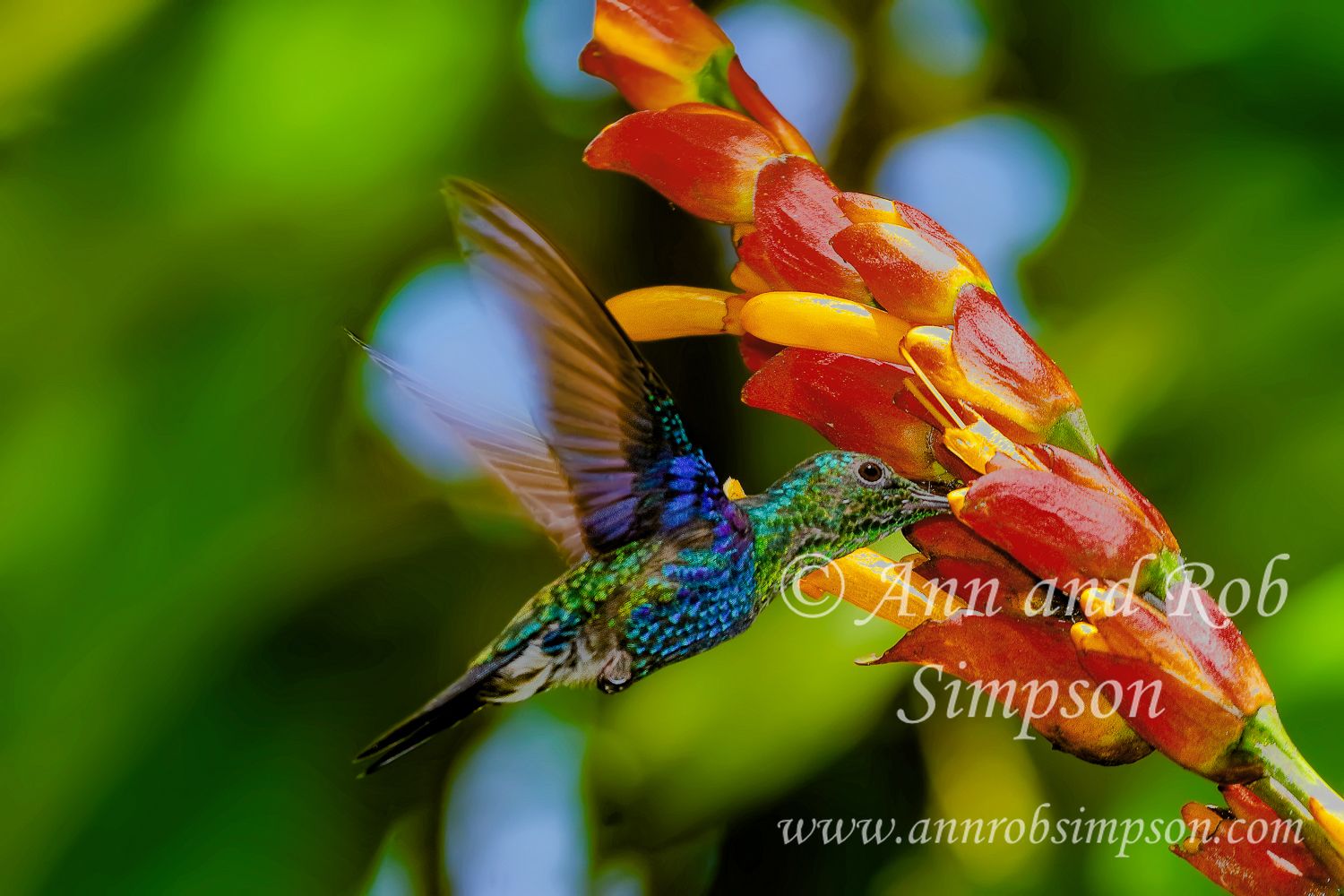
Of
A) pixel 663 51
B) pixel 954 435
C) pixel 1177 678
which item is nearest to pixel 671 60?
pixel 663 51

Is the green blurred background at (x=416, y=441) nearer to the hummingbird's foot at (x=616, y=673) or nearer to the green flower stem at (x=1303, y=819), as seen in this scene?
the hummingbird's foot at (x=616, y=673)

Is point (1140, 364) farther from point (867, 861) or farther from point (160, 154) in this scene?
point (160, 154)

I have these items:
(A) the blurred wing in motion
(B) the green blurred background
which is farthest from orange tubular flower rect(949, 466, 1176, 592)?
(B) the green blurred background

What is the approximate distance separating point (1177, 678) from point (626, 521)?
24 centimetres

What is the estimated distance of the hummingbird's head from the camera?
18.0 inches

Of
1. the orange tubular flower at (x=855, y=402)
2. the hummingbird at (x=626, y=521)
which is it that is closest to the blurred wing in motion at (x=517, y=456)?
the hummingbird at (x=626, y=521)

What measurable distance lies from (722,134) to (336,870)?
66 centimetres

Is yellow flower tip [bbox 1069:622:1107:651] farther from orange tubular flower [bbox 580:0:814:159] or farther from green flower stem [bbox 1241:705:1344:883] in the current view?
orange tubular flower [bbox 580:0:814:159]

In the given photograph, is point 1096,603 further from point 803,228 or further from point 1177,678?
point 803,228

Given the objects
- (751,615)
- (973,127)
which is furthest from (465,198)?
(973,127)

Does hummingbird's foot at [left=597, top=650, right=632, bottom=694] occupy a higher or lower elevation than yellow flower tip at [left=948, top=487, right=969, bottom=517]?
lower

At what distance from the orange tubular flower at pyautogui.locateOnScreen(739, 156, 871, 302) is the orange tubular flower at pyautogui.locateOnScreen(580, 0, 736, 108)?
69mm

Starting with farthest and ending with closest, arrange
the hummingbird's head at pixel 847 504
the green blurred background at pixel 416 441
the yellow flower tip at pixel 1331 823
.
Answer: the green blurred background at pixel 416 441 → the hummingbird's head at pixel 847 504 → the yellow flower tip at pixel 1331 823

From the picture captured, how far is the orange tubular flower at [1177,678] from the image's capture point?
0.37 meters
